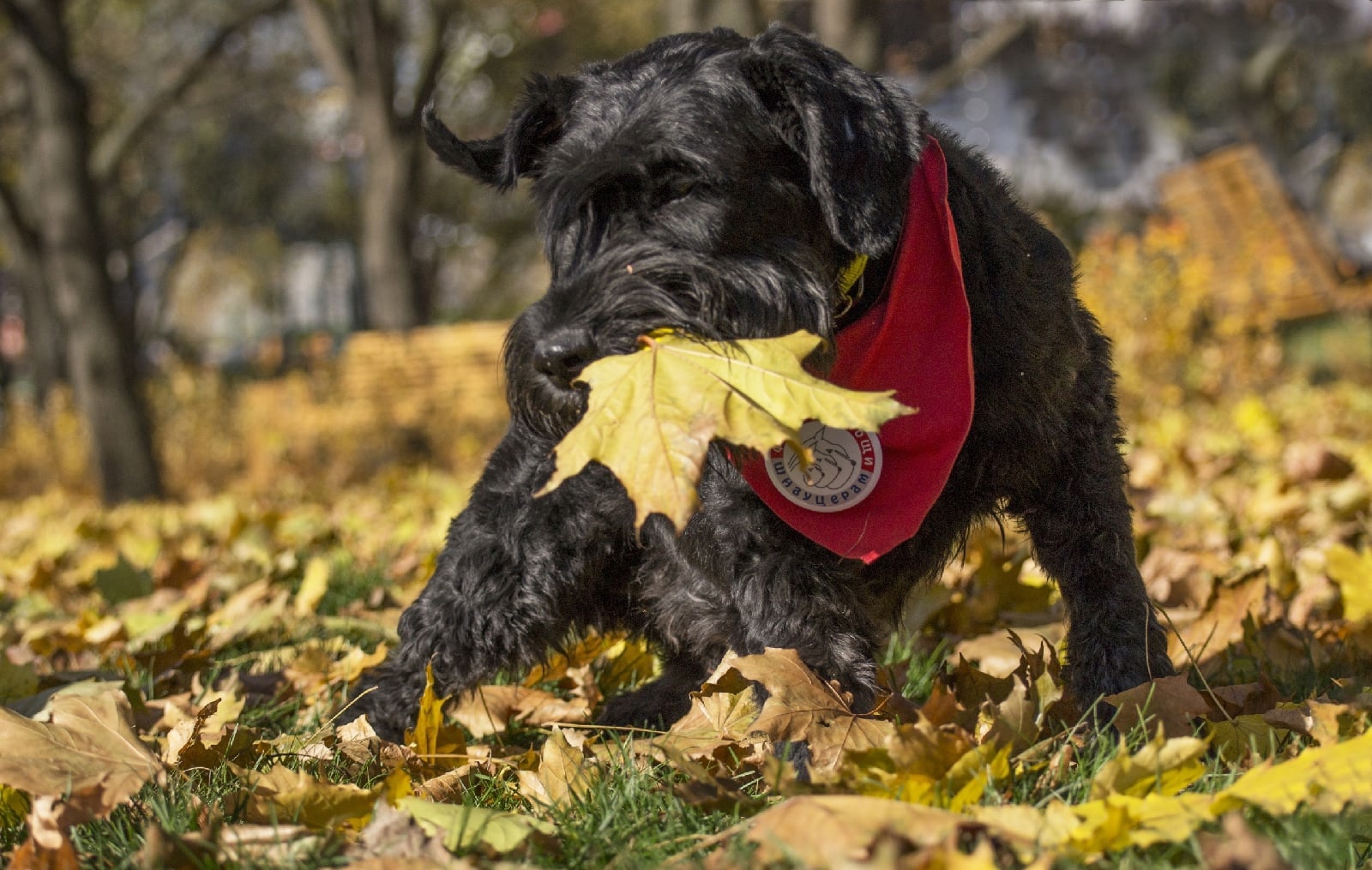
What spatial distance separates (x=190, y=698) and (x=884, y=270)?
6.48 ft

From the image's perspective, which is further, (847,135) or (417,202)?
(417,202)

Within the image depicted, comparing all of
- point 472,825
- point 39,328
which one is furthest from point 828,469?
point 39,328

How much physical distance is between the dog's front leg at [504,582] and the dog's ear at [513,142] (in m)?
0.61

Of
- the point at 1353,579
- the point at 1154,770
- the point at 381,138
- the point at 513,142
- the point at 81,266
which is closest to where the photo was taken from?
the point at 1154,770

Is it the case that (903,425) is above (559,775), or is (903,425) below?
above

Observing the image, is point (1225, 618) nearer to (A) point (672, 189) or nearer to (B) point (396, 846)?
(A) point (672, 189)

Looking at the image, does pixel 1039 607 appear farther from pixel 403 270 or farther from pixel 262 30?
pixel 262 30

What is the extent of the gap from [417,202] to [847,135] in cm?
1526

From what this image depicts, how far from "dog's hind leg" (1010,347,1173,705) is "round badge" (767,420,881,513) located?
36 centimetres

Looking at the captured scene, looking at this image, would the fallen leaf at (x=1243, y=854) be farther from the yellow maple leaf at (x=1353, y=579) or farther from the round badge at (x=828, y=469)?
the yellow maple leaf at (x=1353, y=579)

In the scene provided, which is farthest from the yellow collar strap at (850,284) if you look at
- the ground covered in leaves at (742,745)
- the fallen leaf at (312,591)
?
the fallen leaf at (312,591)

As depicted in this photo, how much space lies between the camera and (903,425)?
2387 mm

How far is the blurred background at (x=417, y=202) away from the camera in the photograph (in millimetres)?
10227

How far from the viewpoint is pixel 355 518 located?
6.70 meters
